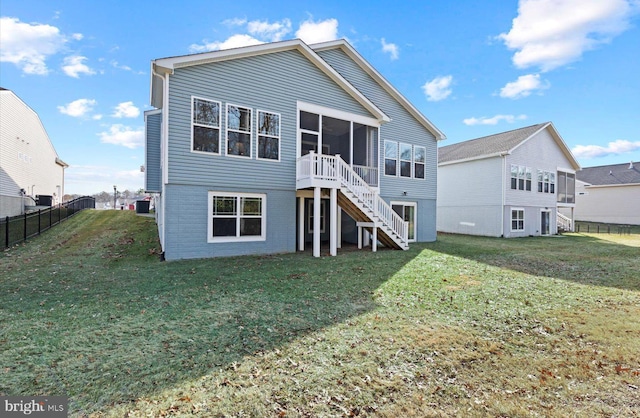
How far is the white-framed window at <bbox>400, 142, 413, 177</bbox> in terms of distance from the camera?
1523 centimetres

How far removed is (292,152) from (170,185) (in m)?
4.58

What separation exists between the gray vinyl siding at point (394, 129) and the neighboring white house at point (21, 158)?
780 inches

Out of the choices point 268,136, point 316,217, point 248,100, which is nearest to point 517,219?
point 316,217

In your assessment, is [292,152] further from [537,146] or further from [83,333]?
Result: [537,146]

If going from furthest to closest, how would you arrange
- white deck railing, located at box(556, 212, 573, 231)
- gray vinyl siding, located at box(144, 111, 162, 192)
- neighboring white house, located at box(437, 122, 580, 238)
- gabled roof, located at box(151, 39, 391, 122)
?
1. white deck railing, located at box(556, 212, 573, 231)
2. neighboring white house, located at box(437, 122, 580, 238)
3. gray vinyl siding, located at box(144, 111, 162, 192)
4. gabled roof, located at box(151, 39, 391, 122)

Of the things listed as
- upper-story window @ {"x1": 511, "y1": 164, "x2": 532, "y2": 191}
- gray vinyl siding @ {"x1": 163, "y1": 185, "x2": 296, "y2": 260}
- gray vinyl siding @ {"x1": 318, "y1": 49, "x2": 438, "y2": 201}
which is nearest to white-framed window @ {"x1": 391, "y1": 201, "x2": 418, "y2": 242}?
gray vinyl siding @ {"x1": 318, "y1": 49, "x2": 438, "y2": 201}

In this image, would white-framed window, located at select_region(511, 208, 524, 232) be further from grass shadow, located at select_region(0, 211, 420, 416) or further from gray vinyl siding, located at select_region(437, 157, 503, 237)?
grass shadow, located at select_region(0, 211, 420, 416)

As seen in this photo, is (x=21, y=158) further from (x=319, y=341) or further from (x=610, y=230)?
(x=610, y=230)

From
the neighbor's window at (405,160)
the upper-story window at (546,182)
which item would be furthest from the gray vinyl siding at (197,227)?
the upper-story window at (546,182)

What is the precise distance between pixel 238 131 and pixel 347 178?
444cm

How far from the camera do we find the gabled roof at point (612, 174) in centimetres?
3145

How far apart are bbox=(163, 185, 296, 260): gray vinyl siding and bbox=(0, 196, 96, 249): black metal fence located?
21.7 ft

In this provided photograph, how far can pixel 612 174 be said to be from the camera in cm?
3341

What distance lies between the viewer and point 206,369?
3.39 meters
